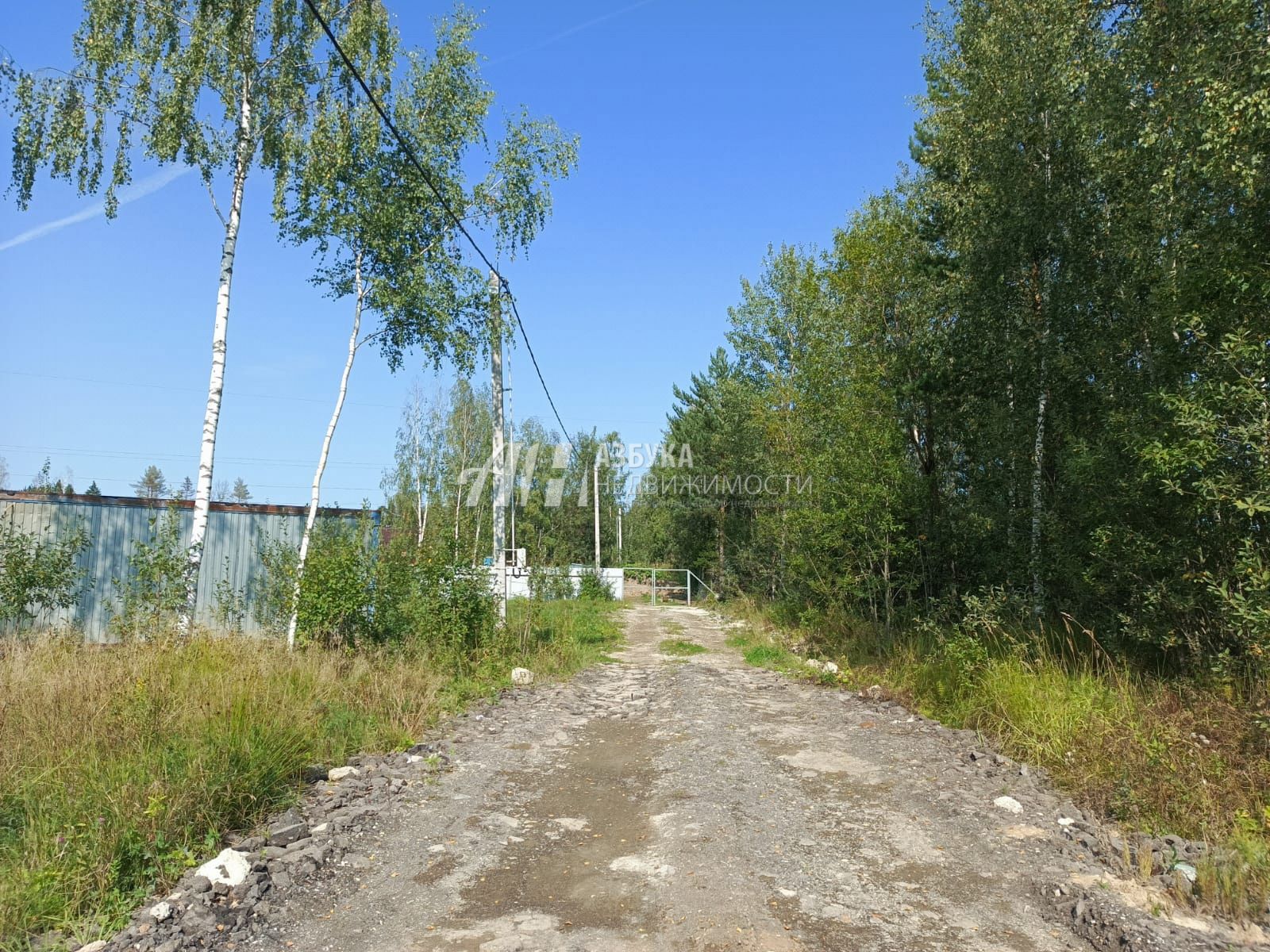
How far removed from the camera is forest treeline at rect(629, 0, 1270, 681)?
6.18 m

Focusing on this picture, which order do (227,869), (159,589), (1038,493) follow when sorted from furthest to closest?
1. (1038,493)
2. (159,589)
3. (227,869)

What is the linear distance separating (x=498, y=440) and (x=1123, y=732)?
360 inches

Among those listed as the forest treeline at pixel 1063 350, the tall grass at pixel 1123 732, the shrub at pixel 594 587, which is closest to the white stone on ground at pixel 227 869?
the tall grass at pixel 1123 732

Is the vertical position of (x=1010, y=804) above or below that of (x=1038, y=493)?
below

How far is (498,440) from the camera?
12.4 m

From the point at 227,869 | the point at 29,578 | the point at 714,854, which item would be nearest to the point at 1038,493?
the point at 714,854

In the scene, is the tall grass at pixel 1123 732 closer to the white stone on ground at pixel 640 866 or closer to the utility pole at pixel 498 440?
the white stone on ground at pixel 640 866

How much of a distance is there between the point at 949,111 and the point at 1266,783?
11.4 m

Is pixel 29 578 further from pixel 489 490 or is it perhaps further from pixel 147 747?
pixel 489 490

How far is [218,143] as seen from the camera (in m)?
10.5

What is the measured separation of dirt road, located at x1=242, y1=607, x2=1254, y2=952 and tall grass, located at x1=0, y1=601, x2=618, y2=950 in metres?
0.78

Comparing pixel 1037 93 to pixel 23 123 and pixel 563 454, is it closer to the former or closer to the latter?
pixel 23 123

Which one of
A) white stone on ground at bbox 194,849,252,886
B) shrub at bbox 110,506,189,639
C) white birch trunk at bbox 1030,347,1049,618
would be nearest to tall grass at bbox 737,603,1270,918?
white birch trunk at bbox 1030,347,1049,618

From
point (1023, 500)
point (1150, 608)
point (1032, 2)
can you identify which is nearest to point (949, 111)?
point (1032, 2)
